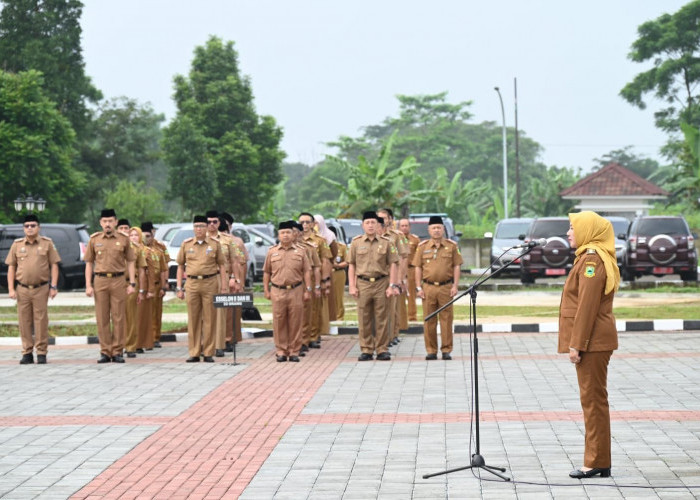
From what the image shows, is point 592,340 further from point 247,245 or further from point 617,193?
point 617,193

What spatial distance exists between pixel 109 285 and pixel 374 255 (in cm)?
343

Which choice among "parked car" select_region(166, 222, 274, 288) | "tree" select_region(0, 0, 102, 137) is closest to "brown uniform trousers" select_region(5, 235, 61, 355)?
"parked car" select_region(166, 222, 274, 288)

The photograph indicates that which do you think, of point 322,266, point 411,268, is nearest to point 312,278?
point 322,266

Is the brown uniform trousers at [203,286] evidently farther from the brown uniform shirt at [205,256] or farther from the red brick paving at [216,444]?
the red brick paving at [216,444]

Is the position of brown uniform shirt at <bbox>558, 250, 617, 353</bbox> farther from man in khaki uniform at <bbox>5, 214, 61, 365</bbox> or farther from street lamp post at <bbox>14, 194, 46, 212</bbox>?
street lamp post at <bbox>14, 194, 46, 212</bbox>

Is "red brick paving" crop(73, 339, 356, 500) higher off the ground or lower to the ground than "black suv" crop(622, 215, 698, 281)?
lower

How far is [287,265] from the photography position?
16.6 metres

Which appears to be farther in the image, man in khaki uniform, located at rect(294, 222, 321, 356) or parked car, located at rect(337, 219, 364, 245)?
parked car, located at rect(337, 219, 364, 245)

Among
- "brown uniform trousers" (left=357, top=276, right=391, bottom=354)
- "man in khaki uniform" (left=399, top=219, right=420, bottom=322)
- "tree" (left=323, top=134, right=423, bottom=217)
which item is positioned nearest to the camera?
"brown uniform trousers" (left=357, top=276, right=391, bottom=354)

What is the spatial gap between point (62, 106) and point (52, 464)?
5497 cm

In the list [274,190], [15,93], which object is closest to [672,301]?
[15,93]

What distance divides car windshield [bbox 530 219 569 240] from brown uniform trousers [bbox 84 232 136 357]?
18993 mm

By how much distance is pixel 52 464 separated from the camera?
30.0ft

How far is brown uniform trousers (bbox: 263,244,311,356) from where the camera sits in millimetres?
16469
